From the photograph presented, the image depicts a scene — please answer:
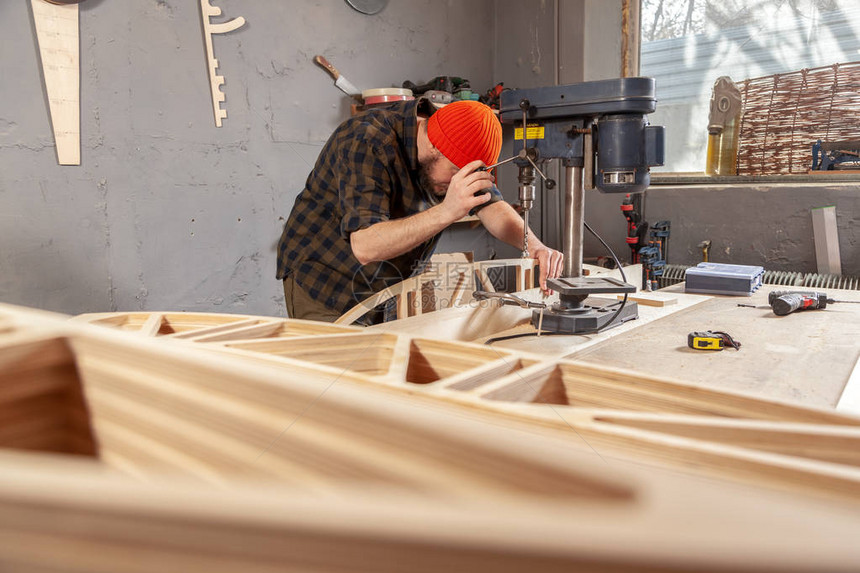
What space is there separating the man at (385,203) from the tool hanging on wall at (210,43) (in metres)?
1.29

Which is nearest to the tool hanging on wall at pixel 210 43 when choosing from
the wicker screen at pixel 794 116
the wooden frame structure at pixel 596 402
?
the wooden frame structure at pixel 596 402

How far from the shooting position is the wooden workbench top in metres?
1.10

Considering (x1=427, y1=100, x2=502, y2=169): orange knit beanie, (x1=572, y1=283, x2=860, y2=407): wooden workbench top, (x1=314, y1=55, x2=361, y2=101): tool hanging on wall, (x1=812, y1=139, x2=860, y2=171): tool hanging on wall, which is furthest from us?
(x1=314, y1=55, x2=361, y2=101): tool hanging on wall

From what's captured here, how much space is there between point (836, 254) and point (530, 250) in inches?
86.2

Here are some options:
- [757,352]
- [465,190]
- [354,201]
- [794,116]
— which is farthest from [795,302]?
[794,116]

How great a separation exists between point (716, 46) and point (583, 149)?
9.06 ft

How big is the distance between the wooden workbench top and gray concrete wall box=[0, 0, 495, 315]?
235 centimetres

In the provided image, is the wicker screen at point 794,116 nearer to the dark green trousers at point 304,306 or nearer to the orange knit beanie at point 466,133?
the orange knit beanie at point 466,133

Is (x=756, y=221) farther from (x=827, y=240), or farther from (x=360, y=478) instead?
(x=360, y=478)

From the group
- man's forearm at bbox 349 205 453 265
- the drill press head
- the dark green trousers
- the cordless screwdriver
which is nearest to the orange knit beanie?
the drill press head

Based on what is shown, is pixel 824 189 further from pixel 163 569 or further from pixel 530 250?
pixel 163 569

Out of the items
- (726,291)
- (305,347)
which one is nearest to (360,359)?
(305,347)

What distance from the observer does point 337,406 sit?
45cm

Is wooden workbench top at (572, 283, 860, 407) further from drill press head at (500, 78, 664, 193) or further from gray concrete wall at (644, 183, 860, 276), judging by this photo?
gray concrete wall at (644, 183, 860, 276)
